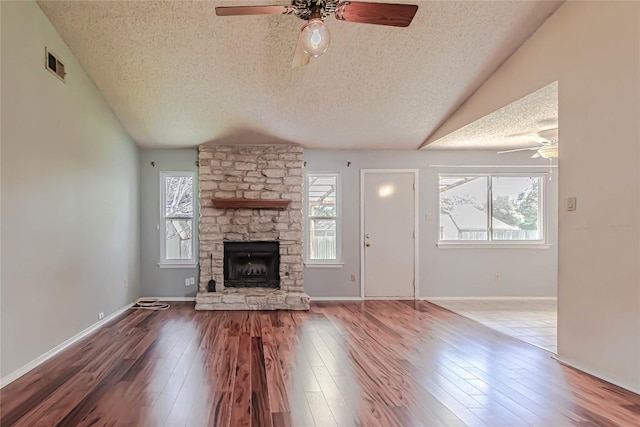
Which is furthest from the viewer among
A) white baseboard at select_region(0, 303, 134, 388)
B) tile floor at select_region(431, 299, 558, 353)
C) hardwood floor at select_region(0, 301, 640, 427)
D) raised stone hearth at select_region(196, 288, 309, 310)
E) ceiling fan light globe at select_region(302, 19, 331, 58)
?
raised stone hearth at select_region(196, 288, 309, 310)

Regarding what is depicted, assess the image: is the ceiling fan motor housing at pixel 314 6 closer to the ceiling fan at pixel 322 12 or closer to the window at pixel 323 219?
the ceiling fan at pixel 322 12

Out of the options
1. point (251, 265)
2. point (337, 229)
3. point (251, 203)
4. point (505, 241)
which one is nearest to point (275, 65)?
point (251, 203)

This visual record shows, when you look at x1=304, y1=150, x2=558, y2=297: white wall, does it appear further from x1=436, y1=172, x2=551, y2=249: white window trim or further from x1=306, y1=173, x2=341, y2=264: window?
x1=306, y1=173, x2=341, y2=264: window

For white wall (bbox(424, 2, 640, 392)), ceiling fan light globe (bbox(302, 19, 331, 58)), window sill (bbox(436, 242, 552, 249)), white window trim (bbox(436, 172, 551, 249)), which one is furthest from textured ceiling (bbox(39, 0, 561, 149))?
window sill (bbox(436, 242, 552, 249))

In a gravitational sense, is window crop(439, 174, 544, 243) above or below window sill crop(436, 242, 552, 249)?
above

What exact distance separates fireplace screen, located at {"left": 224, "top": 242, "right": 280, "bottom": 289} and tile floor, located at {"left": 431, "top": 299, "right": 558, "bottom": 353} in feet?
8.40

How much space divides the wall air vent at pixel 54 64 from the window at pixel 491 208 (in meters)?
5.23

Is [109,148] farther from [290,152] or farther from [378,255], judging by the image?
[378,255]

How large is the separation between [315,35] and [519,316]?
14.4 ft

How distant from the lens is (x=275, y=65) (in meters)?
4.14

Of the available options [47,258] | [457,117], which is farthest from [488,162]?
[47,258]

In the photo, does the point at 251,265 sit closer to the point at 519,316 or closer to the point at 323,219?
the point at 323,219

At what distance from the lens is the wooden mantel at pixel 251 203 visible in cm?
568

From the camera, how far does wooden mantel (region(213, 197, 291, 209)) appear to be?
568 centimetres
